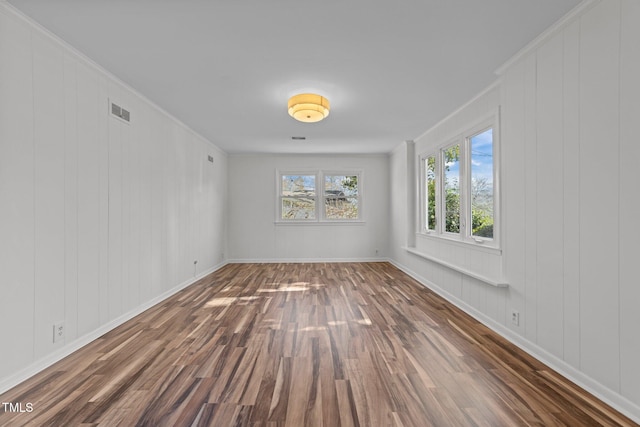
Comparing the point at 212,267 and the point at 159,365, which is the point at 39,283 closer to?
the point at 159,365

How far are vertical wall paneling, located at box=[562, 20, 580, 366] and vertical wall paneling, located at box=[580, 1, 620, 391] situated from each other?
39mm

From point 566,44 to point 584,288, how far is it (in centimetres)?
173

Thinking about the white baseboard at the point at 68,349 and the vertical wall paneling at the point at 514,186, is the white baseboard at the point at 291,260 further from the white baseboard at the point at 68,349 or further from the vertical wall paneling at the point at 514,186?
the vertical wall paneling at the point at 514,186

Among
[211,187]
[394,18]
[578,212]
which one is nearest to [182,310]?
[211,187]

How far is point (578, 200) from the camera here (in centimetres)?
213

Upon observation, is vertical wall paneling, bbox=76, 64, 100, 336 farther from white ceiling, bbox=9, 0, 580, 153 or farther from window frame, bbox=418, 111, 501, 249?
window frame, bbox=418, 111, 501, 249

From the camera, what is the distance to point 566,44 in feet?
7.34

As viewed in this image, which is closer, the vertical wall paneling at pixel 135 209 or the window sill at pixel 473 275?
the window sill at pixel 473 275

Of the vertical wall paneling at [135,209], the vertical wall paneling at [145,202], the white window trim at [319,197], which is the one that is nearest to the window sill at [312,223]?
the white window trim at [319,197]

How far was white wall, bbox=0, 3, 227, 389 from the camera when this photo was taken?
6.94ft

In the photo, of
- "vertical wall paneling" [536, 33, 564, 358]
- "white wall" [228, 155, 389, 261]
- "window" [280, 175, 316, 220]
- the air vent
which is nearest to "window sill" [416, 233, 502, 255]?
"vertical wall paneling" [536, 33, 564, 358]

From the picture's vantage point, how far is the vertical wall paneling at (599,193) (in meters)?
1.87

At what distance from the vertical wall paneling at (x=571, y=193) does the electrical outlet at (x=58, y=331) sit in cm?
387

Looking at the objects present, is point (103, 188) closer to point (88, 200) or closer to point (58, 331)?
point (88, 200)
